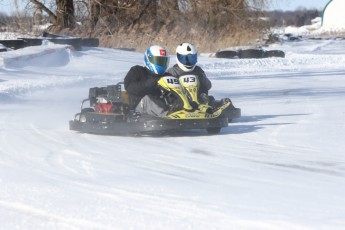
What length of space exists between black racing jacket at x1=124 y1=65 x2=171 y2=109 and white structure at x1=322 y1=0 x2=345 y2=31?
54.1 meters

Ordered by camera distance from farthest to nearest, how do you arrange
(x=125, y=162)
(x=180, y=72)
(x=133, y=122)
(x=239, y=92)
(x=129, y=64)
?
(x=129, y=64) < (x=239, y=92) < (x=180, y=72) < (x=133, y=122) < (x=125, y=162)

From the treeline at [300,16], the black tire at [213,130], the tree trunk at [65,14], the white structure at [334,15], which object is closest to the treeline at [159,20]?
the tree trunk at [65,14]

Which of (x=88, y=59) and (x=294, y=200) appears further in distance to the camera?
(x=88, y=59)

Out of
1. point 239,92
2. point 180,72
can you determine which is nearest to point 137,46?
point 239,92

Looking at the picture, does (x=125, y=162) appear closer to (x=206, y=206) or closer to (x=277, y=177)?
(x=277, y=177)

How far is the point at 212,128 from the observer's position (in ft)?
32.0

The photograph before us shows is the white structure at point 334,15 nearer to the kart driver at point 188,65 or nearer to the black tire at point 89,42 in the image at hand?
the black tire at point 89,42

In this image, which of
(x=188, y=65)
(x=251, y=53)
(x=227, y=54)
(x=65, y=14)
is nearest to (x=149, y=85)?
(x=188, y=65)

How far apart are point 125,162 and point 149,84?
259 centimetres

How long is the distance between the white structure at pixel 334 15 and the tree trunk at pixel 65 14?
35339 millimetres

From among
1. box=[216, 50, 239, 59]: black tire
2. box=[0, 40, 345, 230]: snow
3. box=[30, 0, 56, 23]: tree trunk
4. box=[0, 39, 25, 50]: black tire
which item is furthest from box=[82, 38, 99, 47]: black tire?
box=[0, 40, 345, 230]: snow

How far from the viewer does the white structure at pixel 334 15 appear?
6350 centimetres

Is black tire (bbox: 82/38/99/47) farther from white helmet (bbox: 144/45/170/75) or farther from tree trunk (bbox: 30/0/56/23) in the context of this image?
white helmet (bbox: 144/45/170/75)

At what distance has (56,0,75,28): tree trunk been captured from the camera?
99.9 feet
